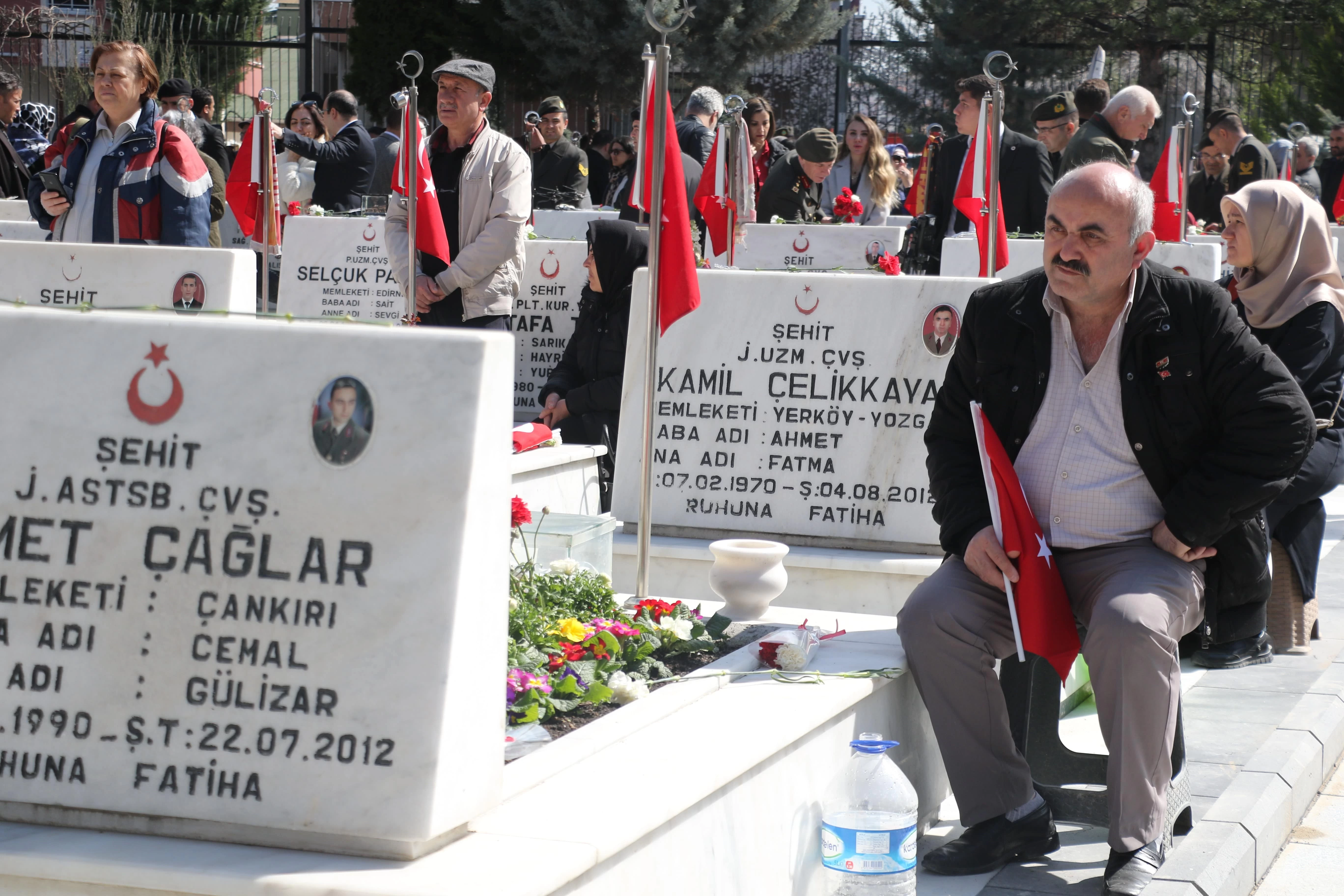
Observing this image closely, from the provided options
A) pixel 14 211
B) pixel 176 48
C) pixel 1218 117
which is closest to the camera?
pixel 1218 117

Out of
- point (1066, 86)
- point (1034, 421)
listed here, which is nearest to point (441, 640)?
point (1034, 421)

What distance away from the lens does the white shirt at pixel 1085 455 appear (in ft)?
12.7

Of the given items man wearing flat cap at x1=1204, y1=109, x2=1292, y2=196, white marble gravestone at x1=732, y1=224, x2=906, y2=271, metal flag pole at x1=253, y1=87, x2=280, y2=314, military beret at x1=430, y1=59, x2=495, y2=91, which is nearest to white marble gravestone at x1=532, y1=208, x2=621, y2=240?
white marble gravestone at x1=732, y1=224, x2=906, y2=271

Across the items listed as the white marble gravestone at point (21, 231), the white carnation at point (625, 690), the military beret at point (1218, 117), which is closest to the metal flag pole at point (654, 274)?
the white carnation at point (625, 690)

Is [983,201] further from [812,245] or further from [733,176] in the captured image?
[812,245]

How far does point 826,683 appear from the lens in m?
3.74

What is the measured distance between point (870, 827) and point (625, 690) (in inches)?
24.7

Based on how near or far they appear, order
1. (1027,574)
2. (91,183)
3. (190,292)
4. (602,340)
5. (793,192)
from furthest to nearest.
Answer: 1. (793,192)
2. (602,340)
3. (91,183)
4. (190,292)
5. (1027,574)

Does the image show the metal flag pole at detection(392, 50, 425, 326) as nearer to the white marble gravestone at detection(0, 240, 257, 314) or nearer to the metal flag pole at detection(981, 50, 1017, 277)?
the white marble gravestone at detection(0, 240, 257, 314)

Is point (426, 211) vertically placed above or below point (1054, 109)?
below

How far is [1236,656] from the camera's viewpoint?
559 centimetres

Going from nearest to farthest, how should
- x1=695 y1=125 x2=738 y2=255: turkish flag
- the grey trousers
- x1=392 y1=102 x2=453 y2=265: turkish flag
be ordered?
the grey trousers → x1=392 y1=102 x2=453 y2=265: turkish flag → x1=695 y1=125 x2=738 y2=255: turkish flag

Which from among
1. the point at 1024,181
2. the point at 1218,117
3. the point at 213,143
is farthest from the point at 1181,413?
the point at 213,143

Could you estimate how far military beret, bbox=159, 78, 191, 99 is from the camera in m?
12.9
